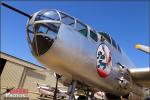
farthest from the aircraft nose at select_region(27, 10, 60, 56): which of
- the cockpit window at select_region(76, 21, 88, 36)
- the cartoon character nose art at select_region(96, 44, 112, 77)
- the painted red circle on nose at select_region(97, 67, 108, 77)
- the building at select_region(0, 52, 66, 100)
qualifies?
the building at select_region(0, 52, 66, 100)

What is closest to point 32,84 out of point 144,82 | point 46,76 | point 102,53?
point 46,76

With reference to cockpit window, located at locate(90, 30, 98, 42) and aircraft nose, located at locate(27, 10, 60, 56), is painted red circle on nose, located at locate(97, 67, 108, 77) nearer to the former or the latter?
cockpit window, located at locate(90, 30, 98, 42)

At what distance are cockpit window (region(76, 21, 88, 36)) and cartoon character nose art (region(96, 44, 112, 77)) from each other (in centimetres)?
89

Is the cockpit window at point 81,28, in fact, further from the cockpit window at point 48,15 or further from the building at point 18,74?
the building at point 18,74

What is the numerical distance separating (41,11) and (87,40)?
5.92ft

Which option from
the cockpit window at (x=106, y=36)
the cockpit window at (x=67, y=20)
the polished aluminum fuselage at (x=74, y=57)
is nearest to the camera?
the polished aluminum fuselage at (x=74, y=57)

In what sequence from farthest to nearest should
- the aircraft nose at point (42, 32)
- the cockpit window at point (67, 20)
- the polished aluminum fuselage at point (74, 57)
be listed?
the cockpit window at point (67, 20) < the polished aluminum fuselage at point (74, 57) < the aircraft nose at point (42, 32)

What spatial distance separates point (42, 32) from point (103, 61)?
284cm

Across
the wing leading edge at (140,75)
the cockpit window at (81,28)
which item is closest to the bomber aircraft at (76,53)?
the cockpit window at (81,28)

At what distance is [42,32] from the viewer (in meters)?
6.43

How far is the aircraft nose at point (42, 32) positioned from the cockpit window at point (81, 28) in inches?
37.7

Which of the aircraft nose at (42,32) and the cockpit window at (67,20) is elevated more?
the cockpit window at (67,20)

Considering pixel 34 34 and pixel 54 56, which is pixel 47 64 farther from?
pixel 34 34

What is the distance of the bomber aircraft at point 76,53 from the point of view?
6500 mm
